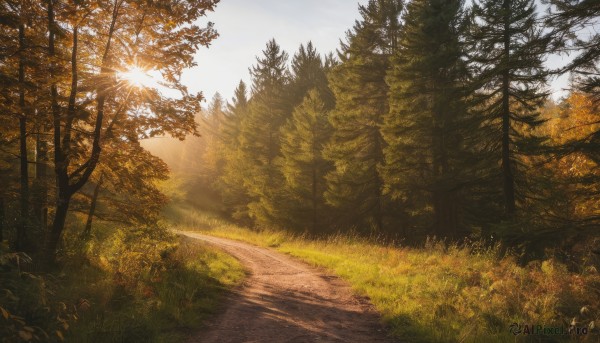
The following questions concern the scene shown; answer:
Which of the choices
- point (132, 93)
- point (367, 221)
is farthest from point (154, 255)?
point (367, 221)

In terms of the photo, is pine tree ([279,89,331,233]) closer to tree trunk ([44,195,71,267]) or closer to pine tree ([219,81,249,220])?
pine tree ([219,81,249,220])

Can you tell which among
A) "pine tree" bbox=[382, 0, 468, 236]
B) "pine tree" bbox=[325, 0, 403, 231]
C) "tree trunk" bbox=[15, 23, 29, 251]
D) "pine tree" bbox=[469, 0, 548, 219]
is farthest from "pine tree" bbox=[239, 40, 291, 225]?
"tree trunk" bbox=[15, 23, 29, 251]

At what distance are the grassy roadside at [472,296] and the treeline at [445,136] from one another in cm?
125

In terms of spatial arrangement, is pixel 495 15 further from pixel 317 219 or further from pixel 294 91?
pixel 294 91

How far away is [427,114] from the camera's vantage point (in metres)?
19.2

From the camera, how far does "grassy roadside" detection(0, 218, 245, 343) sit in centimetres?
455

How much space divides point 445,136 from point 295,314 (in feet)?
51.6

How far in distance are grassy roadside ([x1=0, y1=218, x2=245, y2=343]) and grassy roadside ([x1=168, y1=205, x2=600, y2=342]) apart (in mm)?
4196

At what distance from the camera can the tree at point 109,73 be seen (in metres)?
7.51

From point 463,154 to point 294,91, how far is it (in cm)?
2010

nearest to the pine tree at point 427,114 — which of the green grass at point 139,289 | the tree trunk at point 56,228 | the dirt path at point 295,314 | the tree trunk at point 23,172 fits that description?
the dirt path at point 295,314

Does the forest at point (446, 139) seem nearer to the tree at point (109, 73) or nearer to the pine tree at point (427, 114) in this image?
the pine tree at point (427, 114)

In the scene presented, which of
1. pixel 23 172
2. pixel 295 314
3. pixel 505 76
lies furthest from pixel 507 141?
pixel 23 172

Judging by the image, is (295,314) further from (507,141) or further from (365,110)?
(365,110)
